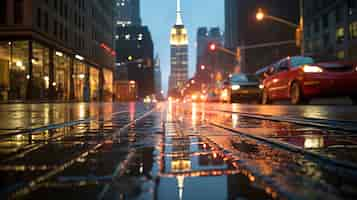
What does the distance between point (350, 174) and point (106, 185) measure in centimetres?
159

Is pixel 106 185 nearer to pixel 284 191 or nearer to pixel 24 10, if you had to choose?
pixel 284 191

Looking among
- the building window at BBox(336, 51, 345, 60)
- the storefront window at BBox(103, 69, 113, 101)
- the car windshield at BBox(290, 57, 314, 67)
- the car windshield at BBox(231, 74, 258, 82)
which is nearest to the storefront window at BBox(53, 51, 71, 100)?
the storefront window at BBox(103, 69, 113, 101)

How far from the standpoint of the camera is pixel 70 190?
2.27 metres

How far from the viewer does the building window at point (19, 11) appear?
3693cm

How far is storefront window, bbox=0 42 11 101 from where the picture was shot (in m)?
35.3

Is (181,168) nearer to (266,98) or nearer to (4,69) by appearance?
(266,98)

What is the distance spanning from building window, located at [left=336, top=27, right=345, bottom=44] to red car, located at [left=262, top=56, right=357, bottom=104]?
132 feet

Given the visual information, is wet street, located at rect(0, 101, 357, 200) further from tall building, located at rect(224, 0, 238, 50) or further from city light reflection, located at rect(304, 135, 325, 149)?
tall building, located at rect(224, 0, 238, 50)

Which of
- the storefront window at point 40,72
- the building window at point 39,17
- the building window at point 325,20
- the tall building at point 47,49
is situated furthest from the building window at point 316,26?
the building window at point 39,17

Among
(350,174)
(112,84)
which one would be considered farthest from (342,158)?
(112,84)

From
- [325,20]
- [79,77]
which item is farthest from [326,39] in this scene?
[79,77]

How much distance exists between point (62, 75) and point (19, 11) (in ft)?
38.4

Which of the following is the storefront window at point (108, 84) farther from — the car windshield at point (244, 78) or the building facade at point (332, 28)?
the car windshield at point (244, 78)

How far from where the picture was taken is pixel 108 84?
78750 millimetres
